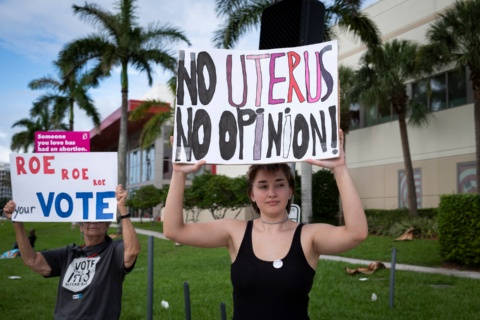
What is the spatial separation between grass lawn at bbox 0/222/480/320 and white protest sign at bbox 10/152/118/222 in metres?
4.04

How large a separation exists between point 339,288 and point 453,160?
46.9 ft

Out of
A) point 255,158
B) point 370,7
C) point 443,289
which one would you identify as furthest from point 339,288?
point 370,7

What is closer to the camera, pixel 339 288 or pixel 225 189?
pixel 339 288

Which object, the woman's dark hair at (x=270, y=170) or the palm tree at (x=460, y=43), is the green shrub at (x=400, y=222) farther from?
the woman's dark hair at (x=270, y=170)

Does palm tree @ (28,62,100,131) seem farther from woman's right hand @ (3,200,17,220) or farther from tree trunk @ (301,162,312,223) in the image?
woman's right hand @ (3,200,17,220)

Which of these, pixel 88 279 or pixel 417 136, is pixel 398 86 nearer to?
pixel 417 136

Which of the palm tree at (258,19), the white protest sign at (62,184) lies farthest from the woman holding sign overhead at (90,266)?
the palm tree at (258,19)

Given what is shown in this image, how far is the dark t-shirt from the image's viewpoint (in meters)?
3.73

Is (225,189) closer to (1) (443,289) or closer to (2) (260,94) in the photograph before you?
(1) (443,289)

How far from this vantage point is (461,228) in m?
12.7

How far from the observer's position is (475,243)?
12406mm

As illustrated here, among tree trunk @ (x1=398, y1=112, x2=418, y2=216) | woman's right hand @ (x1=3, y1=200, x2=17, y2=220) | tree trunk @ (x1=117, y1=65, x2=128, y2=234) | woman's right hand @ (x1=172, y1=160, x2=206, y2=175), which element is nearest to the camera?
woman's right hand @ (x1=172, y1=160, x2=206, y2=175)

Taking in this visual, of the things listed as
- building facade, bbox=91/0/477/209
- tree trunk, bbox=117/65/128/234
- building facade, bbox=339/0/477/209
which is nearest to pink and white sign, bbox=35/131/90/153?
building facade, bbox=91/0/477/209

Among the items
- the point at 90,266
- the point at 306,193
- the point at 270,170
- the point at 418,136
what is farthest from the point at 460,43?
the point at 270,170
